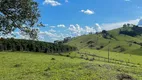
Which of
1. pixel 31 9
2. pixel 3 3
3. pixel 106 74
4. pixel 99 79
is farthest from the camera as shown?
pixel 106 74

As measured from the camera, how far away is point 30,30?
25922 millimetres

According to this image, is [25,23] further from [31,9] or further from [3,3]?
[3,3]

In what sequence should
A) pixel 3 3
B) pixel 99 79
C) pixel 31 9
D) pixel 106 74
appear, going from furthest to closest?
pixel 106 74
pixel 99 79
pixel 31 9
pixel 3 3

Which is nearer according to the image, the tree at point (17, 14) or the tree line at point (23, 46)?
the tree at point (17, 14)

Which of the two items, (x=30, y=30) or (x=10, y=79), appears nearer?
(x=30, y=30)

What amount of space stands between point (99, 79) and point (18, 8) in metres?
12.5

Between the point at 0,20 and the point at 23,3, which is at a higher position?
the point at 23,3

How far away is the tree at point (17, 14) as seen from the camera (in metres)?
23.5

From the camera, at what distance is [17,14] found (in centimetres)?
2448

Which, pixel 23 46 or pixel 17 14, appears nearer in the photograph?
pixel 17 14

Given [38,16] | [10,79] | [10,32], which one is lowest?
[10,79]

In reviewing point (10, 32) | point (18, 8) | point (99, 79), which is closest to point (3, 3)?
point (18, 8)

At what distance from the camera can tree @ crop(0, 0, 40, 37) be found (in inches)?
927

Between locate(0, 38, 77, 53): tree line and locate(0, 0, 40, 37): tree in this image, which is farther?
locate(0, 38, 77, 53): tree line
